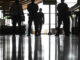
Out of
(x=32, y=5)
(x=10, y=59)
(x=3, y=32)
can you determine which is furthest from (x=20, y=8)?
(x=10, y=59)

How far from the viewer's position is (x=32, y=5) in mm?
10438

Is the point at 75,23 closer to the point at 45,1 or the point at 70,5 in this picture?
the point at 70,5

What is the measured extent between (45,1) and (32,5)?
4.06 ft

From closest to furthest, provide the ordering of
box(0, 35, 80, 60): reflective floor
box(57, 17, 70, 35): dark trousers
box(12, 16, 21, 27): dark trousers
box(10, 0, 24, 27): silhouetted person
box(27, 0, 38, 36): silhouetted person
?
1. box(0, 35, 80, 60): reflective floor
2. box(10, 0, 24, 27): silhouetted person
3. box(27, 0, 38, 36): silhouetted person
4. box(12, 16, 21, 27): dark trousers
5. box(57, 17, 70, 35): dark trousers

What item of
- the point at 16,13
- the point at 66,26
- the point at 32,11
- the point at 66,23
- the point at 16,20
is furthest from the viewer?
the point at 66,26

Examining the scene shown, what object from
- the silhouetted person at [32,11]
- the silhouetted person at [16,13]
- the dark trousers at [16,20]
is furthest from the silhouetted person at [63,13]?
the dark trousers at [16,20]

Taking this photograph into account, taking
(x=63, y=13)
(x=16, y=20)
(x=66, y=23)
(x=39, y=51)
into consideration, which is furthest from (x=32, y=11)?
(x=39, y=51)

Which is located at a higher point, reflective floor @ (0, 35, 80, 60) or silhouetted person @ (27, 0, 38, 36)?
silhouetted person @ (27, 0, 38, 36)

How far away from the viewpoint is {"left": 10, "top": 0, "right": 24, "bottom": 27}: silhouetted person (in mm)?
10345

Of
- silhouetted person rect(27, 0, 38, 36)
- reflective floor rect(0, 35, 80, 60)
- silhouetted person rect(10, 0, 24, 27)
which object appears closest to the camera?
reflective floor rect(0, 35, 80, 60)

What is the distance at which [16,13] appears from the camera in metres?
10.5

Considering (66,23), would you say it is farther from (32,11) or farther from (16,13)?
(16,13)

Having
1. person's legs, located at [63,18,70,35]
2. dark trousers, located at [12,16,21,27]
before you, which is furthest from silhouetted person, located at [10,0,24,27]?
person's legs, located at [63,18,70,35]

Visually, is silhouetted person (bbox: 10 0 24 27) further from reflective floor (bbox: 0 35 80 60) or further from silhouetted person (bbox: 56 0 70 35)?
reflective floor (bbox: 0 35 80 60)
